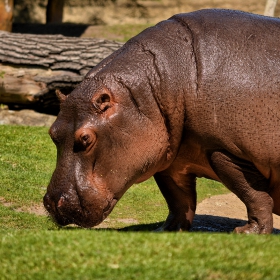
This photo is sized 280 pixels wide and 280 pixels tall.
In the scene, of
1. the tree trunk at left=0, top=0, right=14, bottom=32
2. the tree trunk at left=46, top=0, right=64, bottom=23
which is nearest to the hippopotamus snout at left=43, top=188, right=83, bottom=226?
the tree trunk at left=0, top=0, right=14, bottom=32

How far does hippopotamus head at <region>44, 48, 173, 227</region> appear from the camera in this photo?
18.2 ft

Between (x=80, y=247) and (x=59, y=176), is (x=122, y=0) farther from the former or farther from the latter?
(x=80, y=247)

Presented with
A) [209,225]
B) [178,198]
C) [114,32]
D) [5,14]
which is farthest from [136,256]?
[114,32]

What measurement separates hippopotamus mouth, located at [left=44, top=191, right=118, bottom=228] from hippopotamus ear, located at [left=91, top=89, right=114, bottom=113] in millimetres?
726

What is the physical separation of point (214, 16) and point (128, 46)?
0.74 meters

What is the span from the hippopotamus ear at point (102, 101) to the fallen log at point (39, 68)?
6.07m

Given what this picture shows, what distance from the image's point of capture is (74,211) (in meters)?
5.61

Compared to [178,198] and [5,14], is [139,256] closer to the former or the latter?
[178,198]

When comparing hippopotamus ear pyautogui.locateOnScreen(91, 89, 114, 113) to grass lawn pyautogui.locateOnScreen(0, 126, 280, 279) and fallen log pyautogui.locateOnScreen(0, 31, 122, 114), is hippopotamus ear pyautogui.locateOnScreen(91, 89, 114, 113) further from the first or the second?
fallen log pyautogui.locateOnScreen(0, 31, 122, 114)

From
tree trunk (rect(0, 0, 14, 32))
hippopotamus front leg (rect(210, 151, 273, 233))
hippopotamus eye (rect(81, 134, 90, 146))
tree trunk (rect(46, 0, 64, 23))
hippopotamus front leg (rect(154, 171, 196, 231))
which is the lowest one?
tree trunk (rect(46, 0, 64, 23))

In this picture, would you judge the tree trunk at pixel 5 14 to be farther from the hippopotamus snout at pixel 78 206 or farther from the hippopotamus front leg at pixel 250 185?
the hippopotamus front leg at pixel 250 185

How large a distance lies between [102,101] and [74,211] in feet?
2.89

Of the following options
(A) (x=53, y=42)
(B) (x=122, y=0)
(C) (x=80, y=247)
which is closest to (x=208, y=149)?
(C) (x=80, y=247)

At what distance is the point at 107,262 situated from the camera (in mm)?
4008
